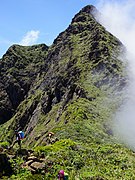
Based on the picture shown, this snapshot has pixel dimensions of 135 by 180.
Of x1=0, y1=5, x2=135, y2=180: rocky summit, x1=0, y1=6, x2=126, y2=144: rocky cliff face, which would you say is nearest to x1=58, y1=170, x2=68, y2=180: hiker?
x1=0, y1=5, x2=135, y2=180: rocky summit

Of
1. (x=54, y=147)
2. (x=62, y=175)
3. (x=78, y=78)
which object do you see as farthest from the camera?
(x=78, y=78)

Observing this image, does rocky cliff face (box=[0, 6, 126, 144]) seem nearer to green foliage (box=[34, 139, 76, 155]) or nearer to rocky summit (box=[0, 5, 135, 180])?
rocky summit (box=[0, 5, 135, 180])

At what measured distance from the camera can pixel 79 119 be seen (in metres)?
72.3

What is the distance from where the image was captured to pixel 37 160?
31438 mm

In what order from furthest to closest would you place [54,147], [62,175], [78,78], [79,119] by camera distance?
[78,78] < [79,119] < [54,147] < [62,175]

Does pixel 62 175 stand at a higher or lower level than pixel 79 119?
lower

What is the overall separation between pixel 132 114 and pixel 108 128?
17.2 meters

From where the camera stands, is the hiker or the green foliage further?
the green foliage

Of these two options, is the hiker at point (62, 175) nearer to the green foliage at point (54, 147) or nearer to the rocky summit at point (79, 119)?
the rocky summit at point (79, 119)

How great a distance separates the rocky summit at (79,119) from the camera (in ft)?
108

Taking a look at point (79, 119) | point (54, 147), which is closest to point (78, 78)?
point (79, 119)

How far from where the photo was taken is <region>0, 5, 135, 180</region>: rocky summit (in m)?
33.0

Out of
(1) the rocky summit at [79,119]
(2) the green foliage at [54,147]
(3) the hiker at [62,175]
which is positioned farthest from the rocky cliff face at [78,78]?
(3) the hiker at [62,175]

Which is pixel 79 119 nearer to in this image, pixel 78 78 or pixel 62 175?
pixel 62 175
